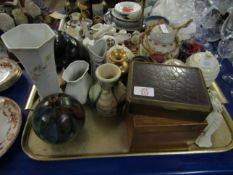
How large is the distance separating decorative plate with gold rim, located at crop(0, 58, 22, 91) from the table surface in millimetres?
217

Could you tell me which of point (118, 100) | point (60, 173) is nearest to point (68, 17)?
point (118, 100)

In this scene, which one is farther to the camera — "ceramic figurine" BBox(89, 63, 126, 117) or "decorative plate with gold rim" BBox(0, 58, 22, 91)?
"decorative plate with gold rim" BBox(0, 58, 22, 91)

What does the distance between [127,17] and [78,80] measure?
43cm

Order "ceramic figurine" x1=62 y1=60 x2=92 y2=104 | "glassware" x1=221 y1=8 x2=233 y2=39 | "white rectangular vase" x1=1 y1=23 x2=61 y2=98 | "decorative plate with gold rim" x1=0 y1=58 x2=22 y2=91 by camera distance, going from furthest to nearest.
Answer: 1. "glassware" x1=221 y1=8 x2=233 y2=39
2. "decorative plate with gold rim" x1=0 y1=58 x2=22 y2=91
3. "ceramic figurine" x1=62 y1=60 x2=92 y2=104
4. "white rectangular vase" x1=1 y1=23 x2=61 y2=98

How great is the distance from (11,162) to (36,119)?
0.14 meters

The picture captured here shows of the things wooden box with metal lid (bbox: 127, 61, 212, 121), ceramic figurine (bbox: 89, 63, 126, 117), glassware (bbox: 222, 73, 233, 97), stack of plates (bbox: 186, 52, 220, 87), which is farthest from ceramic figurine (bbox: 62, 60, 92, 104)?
glassware (bbox: 222, 73, 233, 97)

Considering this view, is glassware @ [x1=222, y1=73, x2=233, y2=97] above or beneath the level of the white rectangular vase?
beneath

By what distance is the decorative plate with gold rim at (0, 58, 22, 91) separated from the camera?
636mm

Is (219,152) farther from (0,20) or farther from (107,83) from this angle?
(0,20)

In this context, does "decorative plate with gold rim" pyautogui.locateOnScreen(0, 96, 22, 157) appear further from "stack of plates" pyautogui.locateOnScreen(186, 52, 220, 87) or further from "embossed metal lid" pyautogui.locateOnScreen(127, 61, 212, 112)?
"stack of plates" pyautogui.locateOnScreen(186, 52, 220, 87)

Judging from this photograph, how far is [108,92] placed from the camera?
52cm

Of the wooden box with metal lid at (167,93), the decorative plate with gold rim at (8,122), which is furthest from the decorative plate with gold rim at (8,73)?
the wooden box with metal lid at (167,93)

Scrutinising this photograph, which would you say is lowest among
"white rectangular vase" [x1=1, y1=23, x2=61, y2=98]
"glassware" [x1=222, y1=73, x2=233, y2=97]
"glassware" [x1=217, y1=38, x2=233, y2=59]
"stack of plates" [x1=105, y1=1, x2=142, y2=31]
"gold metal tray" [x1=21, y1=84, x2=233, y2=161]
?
"gold metal tray" [x1=21, y1=84, x2=233, y2=161]

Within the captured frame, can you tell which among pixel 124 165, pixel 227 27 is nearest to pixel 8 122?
pixel 124 165
